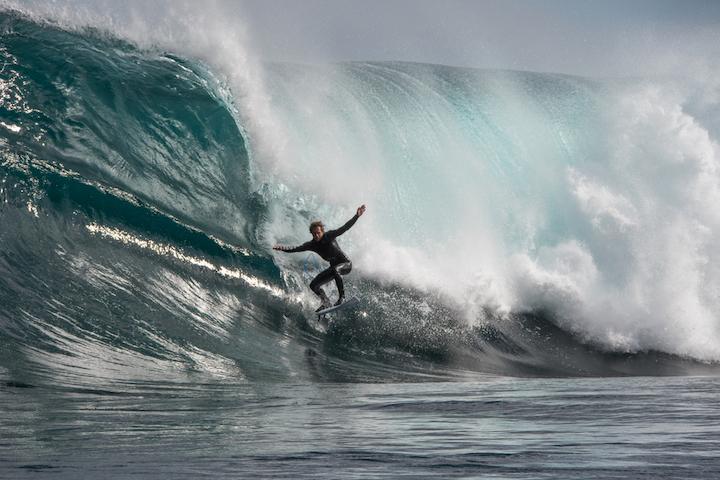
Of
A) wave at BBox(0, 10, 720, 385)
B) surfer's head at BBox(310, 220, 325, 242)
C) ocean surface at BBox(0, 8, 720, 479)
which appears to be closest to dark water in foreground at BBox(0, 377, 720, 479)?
ocean surface at BBox(0, 8, 720, 479)

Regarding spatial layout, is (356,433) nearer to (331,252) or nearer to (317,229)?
(317,229)

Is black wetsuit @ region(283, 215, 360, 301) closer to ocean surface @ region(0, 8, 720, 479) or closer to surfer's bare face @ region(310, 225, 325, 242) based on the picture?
surfer's bare face @ region(310, 225, 325, 242)

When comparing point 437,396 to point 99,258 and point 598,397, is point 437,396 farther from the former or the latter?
point 99,258

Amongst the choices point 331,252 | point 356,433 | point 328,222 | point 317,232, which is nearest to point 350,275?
point 328,222

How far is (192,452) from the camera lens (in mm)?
5281

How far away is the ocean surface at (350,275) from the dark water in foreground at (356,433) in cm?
4

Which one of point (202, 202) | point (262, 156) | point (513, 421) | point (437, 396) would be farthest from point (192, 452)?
point (262, 156)

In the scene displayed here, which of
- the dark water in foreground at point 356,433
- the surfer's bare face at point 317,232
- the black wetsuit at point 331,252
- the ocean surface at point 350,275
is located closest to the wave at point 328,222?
the ocean surface at point 350,275

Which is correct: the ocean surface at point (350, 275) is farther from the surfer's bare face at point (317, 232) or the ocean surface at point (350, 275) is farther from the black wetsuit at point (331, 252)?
the surfer's bare face at point (317, 232)

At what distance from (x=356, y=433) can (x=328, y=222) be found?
1128 cm

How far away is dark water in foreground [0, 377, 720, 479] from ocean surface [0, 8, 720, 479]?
0.04 m

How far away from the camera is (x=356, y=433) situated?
612 centimetres

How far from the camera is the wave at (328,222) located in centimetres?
1183

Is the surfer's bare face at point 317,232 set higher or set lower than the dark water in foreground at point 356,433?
higher
